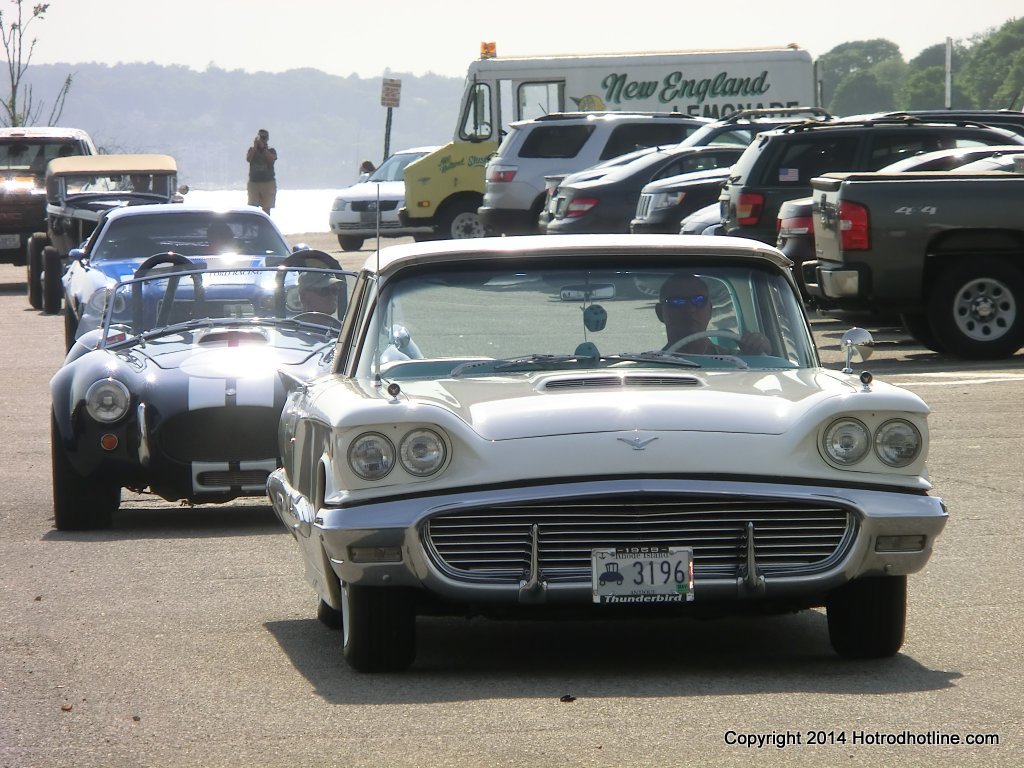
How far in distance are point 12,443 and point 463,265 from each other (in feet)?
22.9

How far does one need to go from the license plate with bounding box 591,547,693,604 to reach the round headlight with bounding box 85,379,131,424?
430 centimetres

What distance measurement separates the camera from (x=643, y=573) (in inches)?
218

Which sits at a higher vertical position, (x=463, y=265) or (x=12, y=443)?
(x=463, y=265)

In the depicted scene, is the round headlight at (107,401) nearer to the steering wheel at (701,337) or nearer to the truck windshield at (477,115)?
the steering wheel at (701,337)

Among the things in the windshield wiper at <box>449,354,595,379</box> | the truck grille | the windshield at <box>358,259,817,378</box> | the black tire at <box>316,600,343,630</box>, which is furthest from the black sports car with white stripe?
the truck grille

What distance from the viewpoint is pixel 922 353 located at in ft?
54.2

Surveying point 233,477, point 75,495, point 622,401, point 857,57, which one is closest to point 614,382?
point 622,401

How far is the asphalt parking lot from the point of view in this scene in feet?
15.9

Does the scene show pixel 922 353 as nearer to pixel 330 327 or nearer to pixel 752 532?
pixel 330 327

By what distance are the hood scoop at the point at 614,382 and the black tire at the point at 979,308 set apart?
987cm

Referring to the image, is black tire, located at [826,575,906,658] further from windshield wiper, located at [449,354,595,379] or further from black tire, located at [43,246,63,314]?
black tire, located at [43,246,63,314]

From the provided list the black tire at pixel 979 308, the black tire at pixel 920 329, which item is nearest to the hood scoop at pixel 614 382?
the black tire at pixel 979 308

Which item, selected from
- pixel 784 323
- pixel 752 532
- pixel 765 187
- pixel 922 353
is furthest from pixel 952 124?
pixel 752 532

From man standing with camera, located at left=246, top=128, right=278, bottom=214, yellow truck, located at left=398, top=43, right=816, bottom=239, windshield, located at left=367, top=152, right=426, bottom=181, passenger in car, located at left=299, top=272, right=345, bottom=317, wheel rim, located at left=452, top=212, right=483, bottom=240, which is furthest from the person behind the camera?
windshield, located at left=367, top=152, right=426, bottom=181
